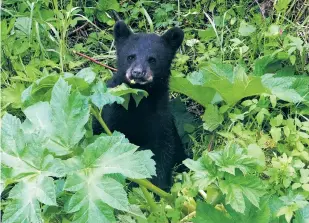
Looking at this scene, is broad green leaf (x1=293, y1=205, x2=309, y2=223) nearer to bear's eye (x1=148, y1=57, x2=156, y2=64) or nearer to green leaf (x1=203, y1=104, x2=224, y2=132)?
green leaf (x1=203, y1=104, x2=224, y2=132)

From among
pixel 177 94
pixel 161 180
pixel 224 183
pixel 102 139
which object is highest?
pixel 102 139

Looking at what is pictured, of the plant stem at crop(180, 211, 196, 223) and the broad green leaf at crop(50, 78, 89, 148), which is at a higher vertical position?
the broad green leaf at crop(50, 78, 89, 148)

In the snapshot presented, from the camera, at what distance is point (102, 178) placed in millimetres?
3297

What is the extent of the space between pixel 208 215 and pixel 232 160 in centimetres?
34

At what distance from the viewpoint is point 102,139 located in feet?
11.0

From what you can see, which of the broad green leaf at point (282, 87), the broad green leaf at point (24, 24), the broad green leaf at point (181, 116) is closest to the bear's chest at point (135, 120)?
the broad green leaf at point (181, 116)

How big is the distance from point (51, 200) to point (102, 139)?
1.30 ft

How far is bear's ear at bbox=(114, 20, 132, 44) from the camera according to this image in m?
5.45

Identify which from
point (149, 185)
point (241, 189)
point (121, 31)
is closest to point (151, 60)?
point (121, 31)

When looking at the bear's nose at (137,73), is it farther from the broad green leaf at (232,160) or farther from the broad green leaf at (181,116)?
the broad green leaf at (232,160)

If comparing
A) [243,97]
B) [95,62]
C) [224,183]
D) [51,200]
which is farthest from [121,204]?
[95,62]

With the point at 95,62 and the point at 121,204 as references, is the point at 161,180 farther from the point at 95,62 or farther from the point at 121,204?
the point at 121,204

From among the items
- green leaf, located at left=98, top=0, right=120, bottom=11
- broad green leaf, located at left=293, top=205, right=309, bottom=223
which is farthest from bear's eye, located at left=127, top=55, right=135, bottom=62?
broad green leaf, located at left=293, top=205, right=309, bottom=223

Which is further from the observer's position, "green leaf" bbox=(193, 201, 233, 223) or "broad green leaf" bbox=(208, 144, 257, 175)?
"green leaf" bbox=(193, 201, 233, 223)
